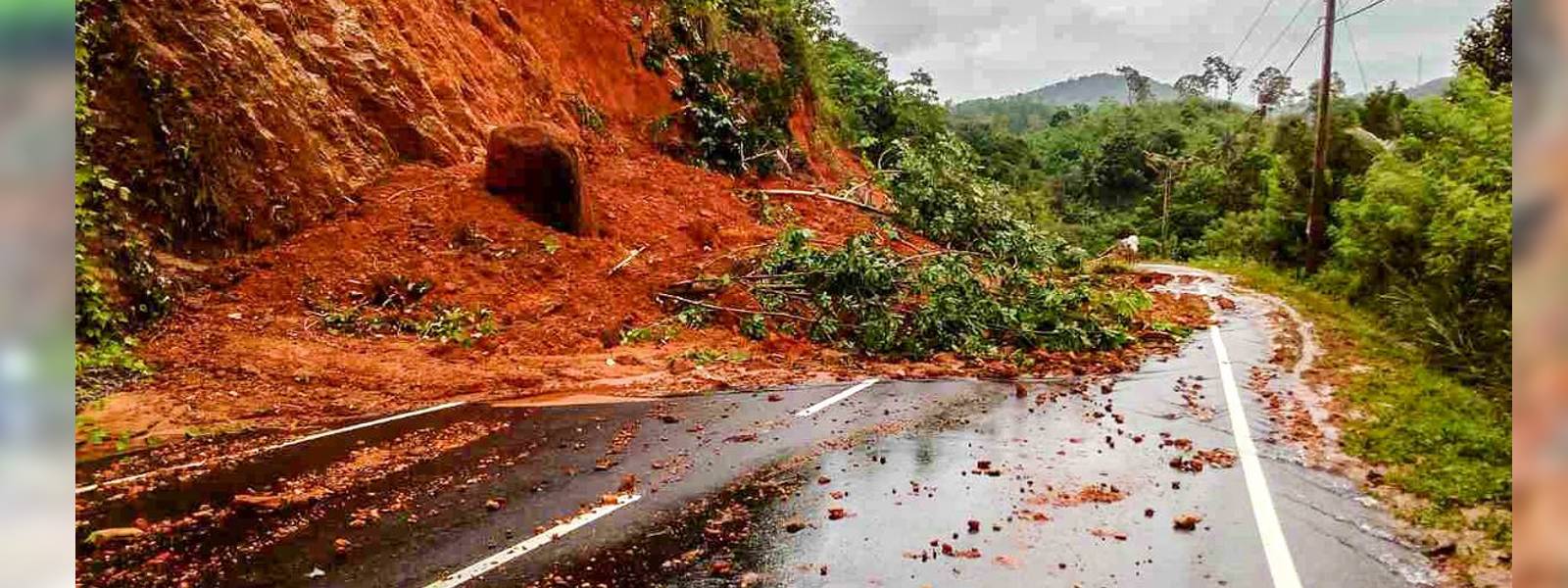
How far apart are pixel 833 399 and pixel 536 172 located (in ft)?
22.9

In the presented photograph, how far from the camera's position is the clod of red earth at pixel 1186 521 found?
17.5ft

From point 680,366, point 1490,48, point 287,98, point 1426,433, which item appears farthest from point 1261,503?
point 1490,48

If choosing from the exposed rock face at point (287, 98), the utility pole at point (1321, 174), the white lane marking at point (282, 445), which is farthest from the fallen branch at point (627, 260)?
the utility pole at point (1321, 174)

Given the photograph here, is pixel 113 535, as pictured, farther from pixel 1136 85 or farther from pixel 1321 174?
pixel 1136 85

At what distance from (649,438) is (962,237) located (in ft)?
34.7

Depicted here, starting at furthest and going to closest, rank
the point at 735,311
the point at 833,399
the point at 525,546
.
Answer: the point at 735,311 < the point at 833,399 < the point at 525,546

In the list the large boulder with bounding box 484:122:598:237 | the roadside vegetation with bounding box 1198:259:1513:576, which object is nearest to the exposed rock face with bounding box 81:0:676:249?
the large boulder with bounding box 484:122:598:237

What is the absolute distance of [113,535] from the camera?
5.02 meters

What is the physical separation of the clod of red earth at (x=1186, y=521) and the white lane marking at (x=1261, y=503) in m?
0.33

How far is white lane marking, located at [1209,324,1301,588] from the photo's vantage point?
4.69m

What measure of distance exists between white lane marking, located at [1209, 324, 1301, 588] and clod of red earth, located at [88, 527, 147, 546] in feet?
19.9

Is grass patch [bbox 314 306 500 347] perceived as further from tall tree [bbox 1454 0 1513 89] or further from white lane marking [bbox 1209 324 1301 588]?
tall tree [bbox 1454 0 1513 89]
